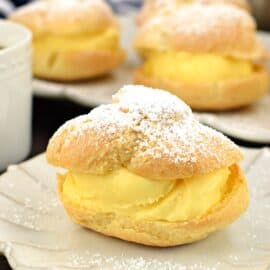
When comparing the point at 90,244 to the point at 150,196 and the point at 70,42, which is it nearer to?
the point at 150,196

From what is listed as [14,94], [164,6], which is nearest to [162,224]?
[14,94]

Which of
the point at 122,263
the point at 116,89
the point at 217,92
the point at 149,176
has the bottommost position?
the point at 116,89

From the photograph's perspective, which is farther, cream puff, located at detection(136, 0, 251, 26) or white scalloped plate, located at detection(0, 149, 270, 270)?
cream puff, located at detection(136, 0, 251, 26)

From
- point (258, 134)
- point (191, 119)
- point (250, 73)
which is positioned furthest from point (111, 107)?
point (250, 73)

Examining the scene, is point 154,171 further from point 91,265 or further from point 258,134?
point 258,134

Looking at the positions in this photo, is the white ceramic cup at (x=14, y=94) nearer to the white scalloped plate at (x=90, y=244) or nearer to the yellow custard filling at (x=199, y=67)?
the white scalloped plate at (x=90, y=244)

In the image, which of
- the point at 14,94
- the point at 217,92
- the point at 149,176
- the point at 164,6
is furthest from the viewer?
the point at 164,6

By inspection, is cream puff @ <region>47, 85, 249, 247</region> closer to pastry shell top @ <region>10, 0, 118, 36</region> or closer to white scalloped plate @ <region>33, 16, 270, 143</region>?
white scalloped plate @ <region>33, 16, 270, 143</region>

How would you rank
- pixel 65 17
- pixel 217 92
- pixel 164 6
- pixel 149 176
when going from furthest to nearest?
pixel 164 6
pixel 65 17
pixel 217 92
pixel 149 176

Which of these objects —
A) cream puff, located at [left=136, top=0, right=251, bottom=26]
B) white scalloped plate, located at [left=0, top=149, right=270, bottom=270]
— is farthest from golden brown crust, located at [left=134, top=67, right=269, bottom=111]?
white scalloped plate, located at [left=0, top=149, right=270, bottom=270]
